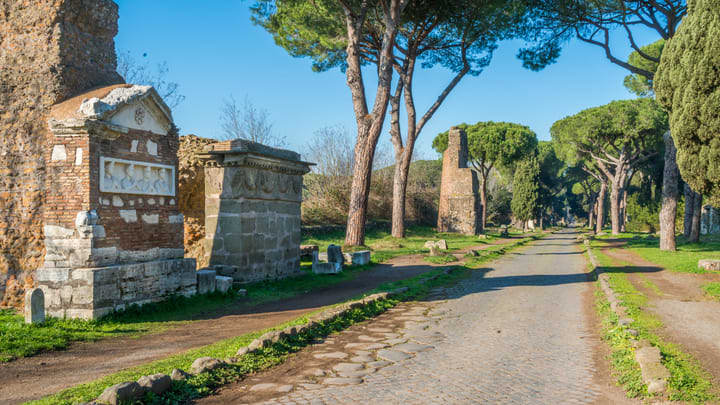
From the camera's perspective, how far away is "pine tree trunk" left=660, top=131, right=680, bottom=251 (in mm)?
18750

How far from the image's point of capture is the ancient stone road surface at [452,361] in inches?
148

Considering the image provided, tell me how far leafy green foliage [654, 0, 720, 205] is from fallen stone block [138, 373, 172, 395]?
1206 centimetres

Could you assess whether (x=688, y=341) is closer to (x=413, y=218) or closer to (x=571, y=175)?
(x=413, y=218)

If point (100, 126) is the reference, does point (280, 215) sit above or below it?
below

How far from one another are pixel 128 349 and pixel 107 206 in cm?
223

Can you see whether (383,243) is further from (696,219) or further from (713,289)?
(696,219)

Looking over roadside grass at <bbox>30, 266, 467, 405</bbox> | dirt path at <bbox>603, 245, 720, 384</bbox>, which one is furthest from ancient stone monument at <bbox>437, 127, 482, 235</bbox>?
roadside grass at <bbox>30, 266, 467, 405</bbox>

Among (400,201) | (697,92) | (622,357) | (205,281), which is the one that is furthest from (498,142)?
(622,357)

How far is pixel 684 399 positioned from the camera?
3.64 meters

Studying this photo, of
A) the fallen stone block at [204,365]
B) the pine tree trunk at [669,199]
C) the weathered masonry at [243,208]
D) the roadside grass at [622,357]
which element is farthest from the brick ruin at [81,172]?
the pine tree trunk at [669,199]

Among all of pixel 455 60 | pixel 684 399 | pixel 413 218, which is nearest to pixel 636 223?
pixel 413 218

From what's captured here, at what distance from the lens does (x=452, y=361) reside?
15.5 feet

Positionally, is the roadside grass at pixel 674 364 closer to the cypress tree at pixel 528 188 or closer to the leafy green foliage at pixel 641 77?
the leafy green foliage at pixel 641 77

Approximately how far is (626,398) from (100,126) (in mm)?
6551
